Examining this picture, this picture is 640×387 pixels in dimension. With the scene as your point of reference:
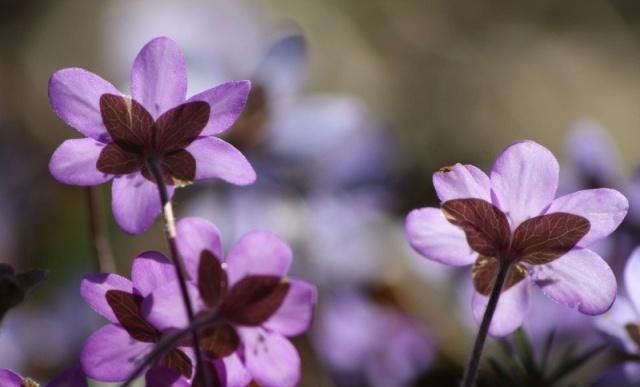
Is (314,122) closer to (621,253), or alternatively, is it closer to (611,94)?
(621,253)

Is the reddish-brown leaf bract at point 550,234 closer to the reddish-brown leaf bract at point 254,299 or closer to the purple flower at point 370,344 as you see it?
the reddish-brown leaf bract at point 254,299

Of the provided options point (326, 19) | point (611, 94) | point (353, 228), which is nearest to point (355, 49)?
point (326, 19)

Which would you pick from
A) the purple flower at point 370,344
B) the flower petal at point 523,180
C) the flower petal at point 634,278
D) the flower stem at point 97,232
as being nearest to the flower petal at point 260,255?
the flower petal at point 523,180

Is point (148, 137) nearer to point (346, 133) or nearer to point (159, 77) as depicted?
point (159, 77)

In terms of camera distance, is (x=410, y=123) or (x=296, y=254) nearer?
(x=296, y=254)

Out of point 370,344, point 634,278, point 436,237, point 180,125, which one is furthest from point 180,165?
point 370,344

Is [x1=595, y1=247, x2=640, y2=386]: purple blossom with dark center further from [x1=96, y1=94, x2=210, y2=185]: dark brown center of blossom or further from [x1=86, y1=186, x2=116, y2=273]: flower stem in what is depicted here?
[x1=86, y1=186, x2=116, y2=273]: flower stem

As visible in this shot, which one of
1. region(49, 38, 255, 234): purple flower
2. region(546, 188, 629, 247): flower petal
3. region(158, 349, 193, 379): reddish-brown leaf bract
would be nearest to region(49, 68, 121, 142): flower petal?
region(49, 38, 255, 234): purple flower
